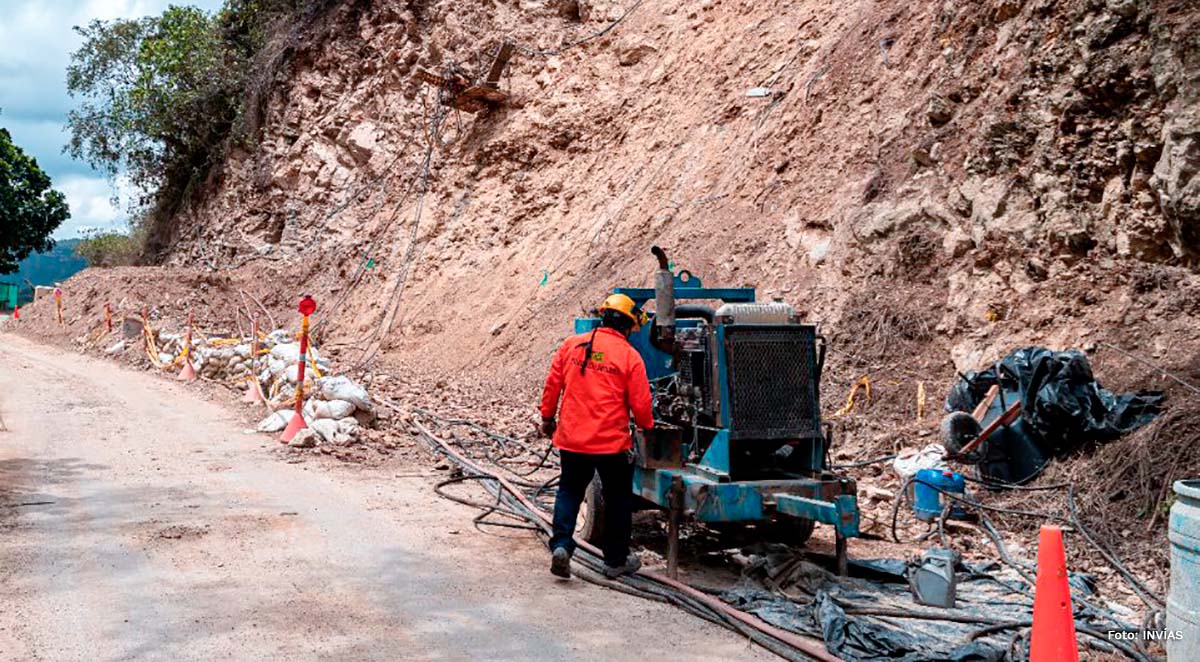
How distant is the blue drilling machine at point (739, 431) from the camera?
5379 millimetres

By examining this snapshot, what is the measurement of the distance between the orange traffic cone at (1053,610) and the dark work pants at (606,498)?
8.25 ft

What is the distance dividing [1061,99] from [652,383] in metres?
5.77

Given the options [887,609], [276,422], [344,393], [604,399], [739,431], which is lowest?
[887,609]

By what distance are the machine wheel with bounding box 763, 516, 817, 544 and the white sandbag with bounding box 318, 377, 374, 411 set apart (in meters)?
5.43

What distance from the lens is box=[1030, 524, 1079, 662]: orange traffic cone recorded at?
11.5 feet

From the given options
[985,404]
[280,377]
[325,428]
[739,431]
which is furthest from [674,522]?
[280,377]

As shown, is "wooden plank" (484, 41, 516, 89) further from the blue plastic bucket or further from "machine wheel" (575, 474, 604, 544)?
the blue plastic bucket

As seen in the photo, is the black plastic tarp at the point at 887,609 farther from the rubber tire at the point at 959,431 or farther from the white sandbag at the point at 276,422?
the white sandbag at the point at 276,422

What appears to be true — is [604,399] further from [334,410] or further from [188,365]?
[188,365]

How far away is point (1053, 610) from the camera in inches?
139

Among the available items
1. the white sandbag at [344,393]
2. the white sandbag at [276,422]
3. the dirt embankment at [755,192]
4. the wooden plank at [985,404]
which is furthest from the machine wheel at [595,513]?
the white sandbag at [276,422]

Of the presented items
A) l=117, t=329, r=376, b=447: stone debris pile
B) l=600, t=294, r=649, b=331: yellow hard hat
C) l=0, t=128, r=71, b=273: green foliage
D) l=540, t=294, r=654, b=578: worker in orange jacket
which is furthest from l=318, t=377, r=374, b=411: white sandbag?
l=0, t=128, r=71, b=273: green foliage

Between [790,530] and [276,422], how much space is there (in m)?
6.65

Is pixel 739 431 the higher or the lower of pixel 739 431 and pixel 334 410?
the higher
